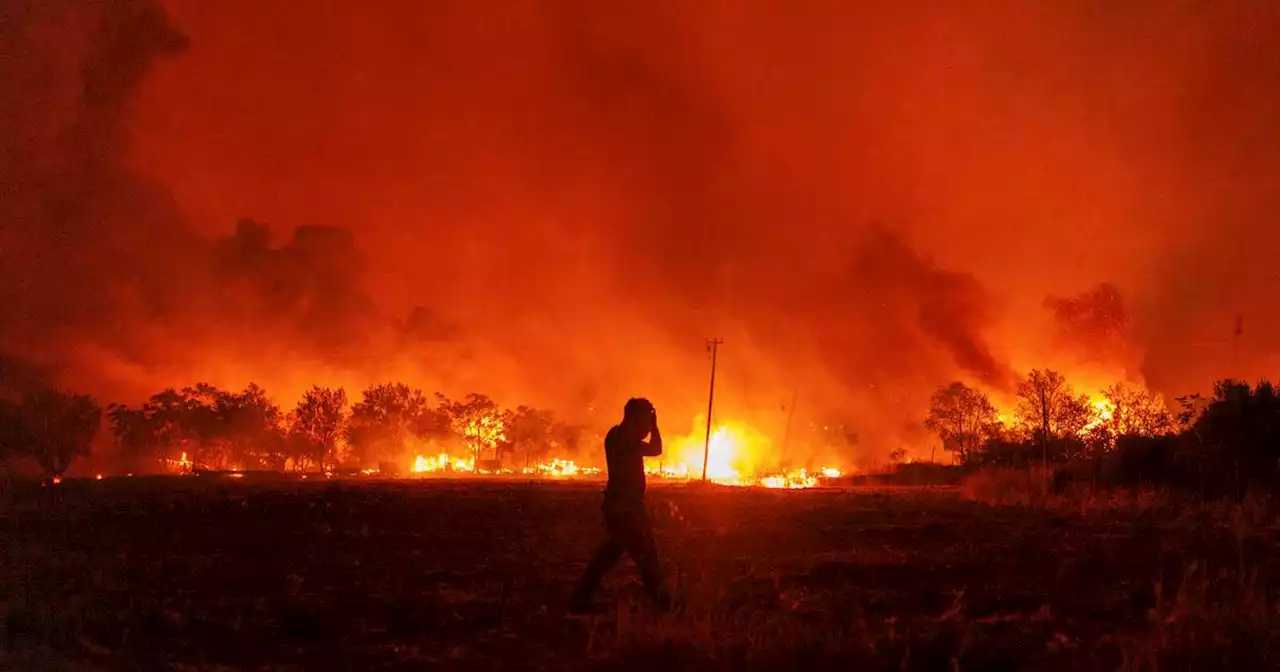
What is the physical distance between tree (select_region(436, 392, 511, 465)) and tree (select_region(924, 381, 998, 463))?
43868mm

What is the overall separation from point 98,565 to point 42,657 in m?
6.55

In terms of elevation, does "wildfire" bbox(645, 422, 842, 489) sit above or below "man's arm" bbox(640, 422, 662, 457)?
above

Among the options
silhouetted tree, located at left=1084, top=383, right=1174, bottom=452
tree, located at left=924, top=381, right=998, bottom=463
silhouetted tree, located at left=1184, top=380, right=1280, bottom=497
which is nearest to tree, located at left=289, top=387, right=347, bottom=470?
tree, located at left=924, top=381, right=998, bottom=463

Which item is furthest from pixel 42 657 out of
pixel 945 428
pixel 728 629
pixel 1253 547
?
pixel 945 428

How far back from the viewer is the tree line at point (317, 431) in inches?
3474

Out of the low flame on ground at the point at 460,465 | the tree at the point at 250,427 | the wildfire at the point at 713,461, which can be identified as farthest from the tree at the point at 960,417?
the tree at the point at 250,427

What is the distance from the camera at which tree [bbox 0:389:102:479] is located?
67812mm

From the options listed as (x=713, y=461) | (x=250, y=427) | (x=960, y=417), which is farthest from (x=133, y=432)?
(x=960, y=417)

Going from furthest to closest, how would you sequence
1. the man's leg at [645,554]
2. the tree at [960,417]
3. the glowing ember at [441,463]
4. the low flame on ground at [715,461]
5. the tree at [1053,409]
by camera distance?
the glowing ember at [441,463], the low flame on ground at [715,461], the tree at [960,417], the tree at [1053,409], the man's leg at [645,554]

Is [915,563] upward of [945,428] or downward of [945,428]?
downward

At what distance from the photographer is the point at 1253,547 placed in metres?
14.4

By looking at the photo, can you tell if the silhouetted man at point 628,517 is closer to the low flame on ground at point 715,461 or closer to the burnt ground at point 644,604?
the burnt ground at point 644,604

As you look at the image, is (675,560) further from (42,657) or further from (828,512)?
(828,512)

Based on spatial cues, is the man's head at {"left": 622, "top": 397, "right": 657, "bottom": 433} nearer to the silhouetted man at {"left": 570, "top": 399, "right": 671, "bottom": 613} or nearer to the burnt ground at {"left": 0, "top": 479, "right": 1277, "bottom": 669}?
the silhouetted man at {"left": 570, "top": 399, "right": 671, "bottom": 613}
